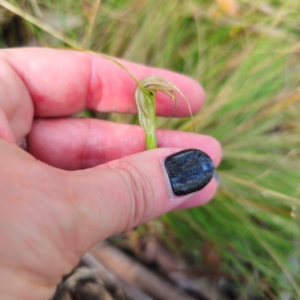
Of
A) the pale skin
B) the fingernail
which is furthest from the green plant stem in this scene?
the fingernail

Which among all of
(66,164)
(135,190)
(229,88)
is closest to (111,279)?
(66,164)

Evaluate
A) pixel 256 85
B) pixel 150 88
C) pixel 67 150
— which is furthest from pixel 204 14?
pixel 67 150

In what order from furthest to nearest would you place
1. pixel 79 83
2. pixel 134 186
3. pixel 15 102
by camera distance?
pixel 79 83 < pixel 15 102 < pixel 134 186

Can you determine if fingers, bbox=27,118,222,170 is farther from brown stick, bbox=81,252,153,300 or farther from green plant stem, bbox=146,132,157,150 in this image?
brown stick, bbox=81,252,153,300

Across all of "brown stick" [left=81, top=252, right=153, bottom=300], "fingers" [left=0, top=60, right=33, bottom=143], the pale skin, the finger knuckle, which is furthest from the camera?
"brown stick" [left=81, top=252, right=153, bottom=300]

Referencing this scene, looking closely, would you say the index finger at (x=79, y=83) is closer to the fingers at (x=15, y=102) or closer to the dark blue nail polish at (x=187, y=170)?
the fingers at (x=15, y=102)

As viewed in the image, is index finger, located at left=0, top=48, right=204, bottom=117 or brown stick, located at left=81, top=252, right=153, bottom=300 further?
brown stick, located at left=81, top=252, right=153, bottom=300

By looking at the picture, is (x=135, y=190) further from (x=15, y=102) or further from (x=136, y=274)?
(x=136, y=274)
